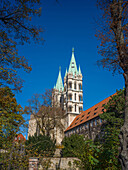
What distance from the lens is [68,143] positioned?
28.8 metres

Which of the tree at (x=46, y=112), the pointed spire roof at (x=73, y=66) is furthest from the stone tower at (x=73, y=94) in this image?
the tree at (x=46, y=112)

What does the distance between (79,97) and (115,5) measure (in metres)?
56.1

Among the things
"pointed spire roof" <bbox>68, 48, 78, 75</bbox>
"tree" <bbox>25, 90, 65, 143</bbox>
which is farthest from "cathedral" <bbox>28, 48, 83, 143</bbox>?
"tree" <bbox>25, 90, 65, 143</bbox>

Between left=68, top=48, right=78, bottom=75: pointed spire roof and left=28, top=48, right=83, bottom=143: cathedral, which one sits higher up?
left=68, top=48, right=78, bottom=75: pointed spire roof

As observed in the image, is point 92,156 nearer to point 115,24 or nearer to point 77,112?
point 115,24

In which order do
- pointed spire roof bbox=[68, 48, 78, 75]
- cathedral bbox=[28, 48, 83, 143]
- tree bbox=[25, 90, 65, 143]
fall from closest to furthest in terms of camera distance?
tree bbox=[25, 90, 65, 143]
cathedral bbox=[28, 48, 83, 143]
pointed spire roof bbox=[68, 48, 78, 75]

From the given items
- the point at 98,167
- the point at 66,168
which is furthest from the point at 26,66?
the point at 66,168

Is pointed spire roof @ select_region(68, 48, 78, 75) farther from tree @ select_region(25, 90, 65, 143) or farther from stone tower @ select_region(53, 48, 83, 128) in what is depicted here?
tree @ select_region(25, 90, 65, 143)

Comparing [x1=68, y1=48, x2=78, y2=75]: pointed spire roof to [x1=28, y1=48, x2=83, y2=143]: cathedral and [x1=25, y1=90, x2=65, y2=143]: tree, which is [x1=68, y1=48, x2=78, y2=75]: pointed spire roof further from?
[x1=25, y1=90, x2=65, y2=143]: tree

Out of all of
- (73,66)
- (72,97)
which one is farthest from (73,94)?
(73,66)

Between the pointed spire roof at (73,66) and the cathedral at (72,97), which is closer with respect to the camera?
the cathedral at (72,97)

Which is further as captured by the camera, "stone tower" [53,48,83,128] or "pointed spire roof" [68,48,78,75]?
"pointed spire roof" [68,48,78,75]

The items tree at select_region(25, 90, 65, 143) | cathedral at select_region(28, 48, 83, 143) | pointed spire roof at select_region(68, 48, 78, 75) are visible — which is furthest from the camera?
pointed spire roof at select_region(68, 48, 78, 75)

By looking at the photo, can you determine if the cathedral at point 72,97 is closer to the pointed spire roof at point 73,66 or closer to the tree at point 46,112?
the pointed spire roof at point 73,66
